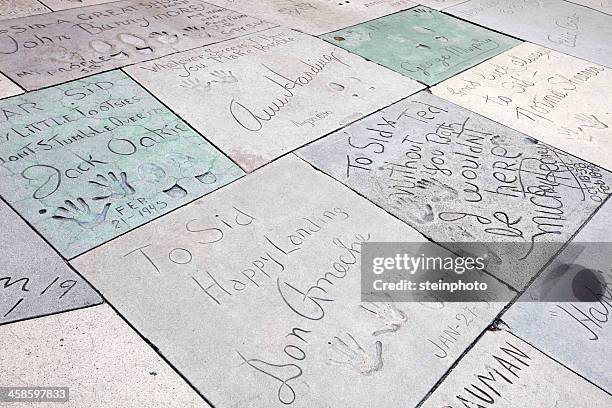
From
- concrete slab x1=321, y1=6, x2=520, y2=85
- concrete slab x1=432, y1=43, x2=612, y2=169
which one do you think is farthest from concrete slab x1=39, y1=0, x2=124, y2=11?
concrete slab x1=432, y1=43, x2=612, y2=169

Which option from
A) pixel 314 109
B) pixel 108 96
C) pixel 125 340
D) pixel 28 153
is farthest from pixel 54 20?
pixel 125 340

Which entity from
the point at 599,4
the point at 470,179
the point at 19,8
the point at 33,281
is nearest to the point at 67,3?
the point at 19,8

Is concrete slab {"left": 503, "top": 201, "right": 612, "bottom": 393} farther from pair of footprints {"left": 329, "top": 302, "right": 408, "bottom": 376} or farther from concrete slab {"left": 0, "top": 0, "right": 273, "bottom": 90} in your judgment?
concrete slab {"left": 0, "top": 0, "right": 273, "bottom": 90}

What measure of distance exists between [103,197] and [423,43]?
385 centimetres

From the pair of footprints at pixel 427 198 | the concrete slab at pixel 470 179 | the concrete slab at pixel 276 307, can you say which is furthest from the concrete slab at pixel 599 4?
the concrete slab at pixel 276 307

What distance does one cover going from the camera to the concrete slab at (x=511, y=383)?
2.46 m

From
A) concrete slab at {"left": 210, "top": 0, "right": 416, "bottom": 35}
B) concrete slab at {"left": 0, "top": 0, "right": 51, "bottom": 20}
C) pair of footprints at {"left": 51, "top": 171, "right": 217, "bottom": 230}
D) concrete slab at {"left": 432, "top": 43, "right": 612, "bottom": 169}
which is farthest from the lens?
concrete slab at {"left": 210, "top": 0, "right": 416, "bottom": 35}

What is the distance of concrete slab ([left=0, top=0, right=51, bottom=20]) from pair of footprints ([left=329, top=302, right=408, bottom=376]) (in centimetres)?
461

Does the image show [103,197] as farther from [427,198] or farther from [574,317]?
[574,317]

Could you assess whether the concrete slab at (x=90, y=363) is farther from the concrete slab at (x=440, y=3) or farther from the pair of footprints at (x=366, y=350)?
the concrete slab at (x=440, y=3)

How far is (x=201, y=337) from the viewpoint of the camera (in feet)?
8.45

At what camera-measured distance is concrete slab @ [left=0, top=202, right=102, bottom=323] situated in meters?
2.62

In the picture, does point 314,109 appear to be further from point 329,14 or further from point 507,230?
point 329,14

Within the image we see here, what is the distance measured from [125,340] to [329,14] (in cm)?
481
